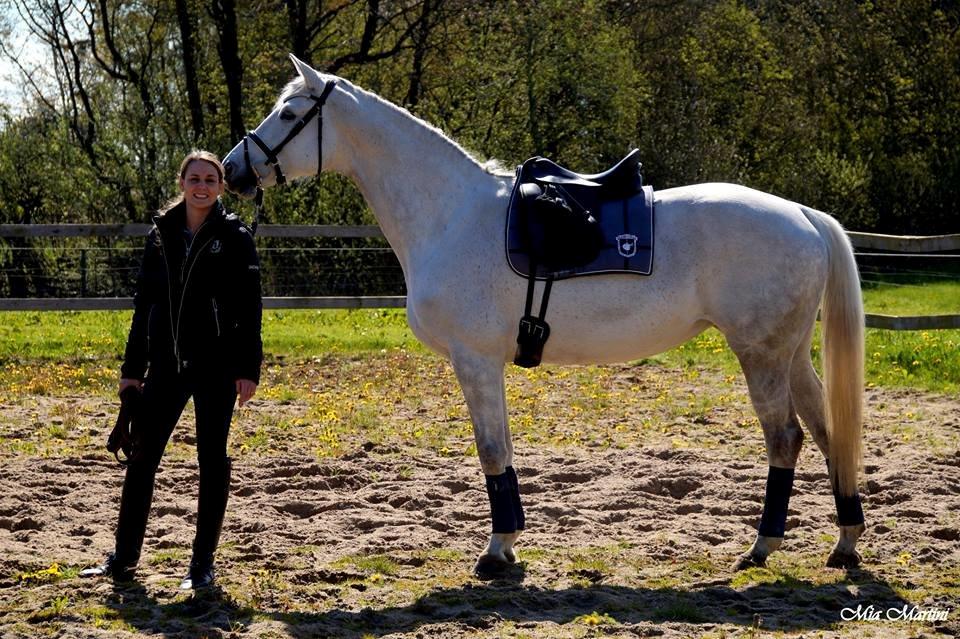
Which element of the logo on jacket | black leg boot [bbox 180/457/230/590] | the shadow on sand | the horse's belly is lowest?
the shadow on sand

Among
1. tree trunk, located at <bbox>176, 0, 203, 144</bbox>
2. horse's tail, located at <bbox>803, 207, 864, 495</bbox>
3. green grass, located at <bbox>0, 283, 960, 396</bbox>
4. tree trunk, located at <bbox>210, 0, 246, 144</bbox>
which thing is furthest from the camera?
tree trunk, located at <bbox>176, 0, 203, 144</bbox>

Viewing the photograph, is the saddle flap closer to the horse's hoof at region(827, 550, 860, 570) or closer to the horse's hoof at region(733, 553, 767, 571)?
the horse's hoof at region(733, 553, 767, 571)

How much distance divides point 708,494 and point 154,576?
3.10 m

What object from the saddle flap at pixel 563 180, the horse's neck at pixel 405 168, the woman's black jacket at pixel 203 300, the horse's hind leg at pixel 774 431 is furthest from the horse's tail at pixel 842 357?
the woman's black jacket at pixel 203 300

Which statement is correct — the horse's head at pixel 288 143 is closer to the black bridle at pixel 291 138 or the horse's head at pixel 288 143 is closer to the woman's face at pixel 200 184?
the black bridle at pixel 291 138

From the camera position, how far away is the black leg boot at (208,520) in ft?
16.4

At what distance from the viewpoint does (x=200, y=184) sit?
506 centimetres

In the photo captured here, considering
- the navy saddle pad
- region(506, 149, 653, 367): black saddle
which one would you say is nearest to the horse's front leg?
region(506, 149, 653, 367): black saddle

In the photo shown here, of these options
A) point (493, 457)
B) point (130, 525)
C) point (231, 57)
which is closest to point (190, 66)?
point (231, 57)

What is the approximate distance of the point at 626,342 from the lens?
5.44m

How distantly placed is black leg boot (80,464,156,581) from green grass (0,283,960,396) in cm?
366

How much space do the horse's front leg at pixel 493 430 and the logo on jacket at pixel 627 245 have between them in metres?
0.77

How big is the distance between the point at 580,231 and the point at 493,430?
101cm

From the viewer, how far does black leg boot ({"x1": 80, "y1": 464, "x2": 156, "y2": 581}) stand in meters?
5.09
